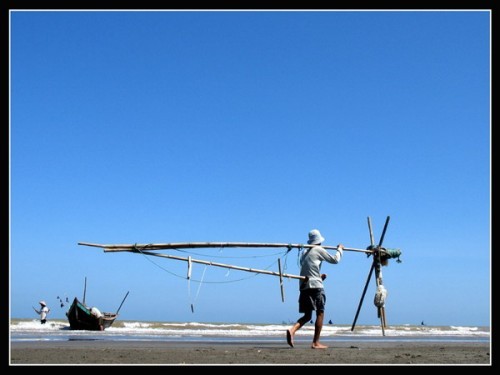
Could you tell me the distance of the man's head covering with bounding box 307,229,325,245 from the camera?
10.3m

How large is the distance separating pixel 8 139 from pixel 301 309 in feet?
17.5

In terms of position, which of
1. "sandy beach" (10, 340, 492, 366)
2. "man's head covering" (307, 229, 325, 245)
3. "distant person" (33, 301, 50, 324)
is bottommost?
"distant person" (33, 301, 50, 324)

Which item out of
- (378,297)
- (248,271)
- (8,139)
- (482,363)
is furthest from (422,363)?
(8,139)

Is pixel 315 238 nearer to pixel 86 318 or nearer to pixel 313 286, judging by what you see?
pixel 313 286

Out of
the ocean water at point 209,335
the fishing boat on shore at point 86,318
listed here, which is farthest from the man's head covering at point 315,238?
the fishing boat on shore at point 86,318

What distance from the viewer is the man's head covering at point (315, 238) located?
10.3m

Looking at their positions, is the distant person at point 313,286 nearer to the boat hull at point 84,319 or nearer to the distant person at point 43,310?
the boat hull at point 84,319

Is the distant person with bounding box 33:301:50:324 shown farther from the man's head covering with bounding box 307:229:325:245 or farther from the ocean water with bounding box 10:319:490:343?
the man's head covering with bounding box 307:229:325:245

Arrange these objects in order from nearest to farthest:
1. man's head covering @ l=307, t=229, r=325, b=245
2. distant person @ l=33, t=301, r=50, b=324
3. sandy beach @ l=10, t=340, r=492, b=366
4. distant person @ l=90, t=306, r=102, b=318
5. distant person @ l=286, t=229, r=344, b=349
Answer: sandy beach @ l=10, t=340, r=492, b=366
distant person @ l=286, t=229, r=344, b=349
man's head covering @ l=307, t=229, r=325, b=245
distant person @ l=90, t=306, r=102, b=318
distant person @ l=33, t=301, r=50, b=324

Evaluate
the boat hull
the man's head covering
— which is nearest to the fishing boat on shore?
the boat hull

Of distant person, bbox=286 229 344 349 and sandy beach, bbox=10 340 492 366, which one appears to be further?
distant person, bbox=286 229 344 349

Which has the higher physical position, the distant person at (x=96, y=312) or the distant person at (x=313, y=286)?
the distant person at (x=313, y=286)

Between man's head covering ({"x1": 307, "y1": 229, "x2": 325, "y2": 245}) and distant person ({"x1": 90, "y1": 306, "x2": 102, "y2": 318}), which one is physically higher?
man's head covering ({"x1": 307, "y1": 229, "x2": 325, "y2": 245})
